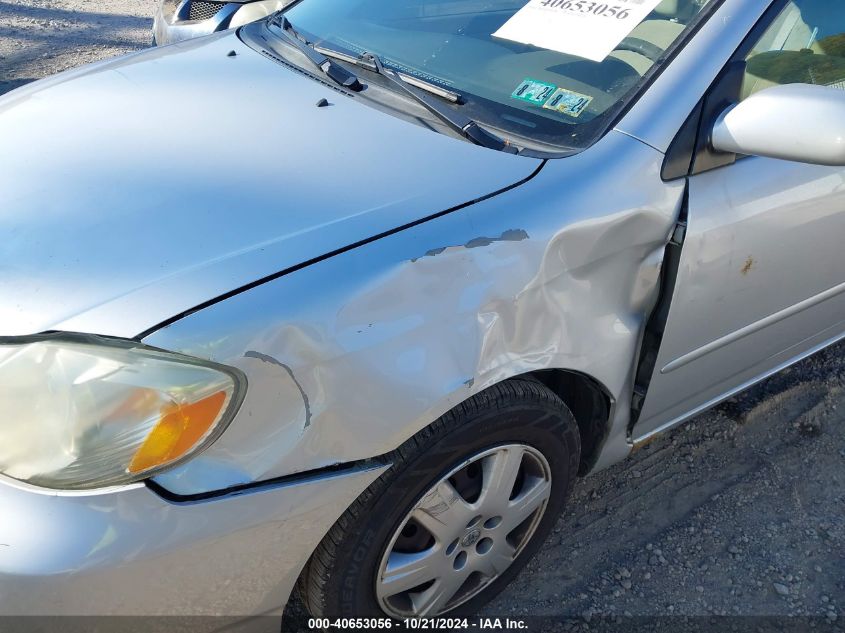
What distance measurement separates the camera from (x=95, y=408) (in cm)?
123

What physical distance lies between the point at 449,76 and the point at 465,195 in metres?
0.60

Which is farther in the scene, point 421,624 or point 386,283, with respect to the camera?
point 421,624

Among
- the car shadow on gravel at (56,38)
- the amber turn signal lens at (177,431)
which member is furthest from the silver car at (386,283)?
the car shadow on gravel at (56,38)

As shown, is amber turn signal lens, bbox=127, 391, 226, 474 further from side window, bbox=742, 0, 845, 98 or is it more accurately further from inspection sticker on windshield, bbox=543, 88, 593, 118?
side window, bbox=742, 0, 845, 98

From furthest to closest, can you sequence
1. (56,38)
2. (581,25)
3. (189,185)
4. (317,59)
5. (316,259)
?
(56,38) < (317,59) < (581,25) < (189,185) < (316,259)

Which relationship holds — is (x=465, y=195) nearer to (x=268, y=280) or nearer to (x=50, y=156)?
(x=268, y=280)

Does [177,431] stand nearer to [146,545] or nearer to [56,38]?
[146,545]

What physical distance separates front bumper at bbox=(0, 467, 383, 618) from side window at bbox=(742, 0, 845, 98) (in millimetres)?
1325

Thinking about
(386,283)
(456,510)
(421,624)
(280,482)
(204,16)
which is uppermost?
(204,16)

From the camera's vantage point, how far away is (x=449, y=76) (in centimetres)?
197

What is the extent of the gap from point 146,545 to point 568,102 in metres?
1.28

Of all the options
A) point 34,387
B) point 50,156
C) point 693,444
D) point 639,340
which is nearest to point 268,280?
point 34,387

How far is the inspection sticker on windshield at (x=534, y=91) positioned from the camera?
1.82 meters

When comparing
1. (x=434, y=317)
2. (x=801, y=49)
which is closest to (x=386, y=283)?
(x=434, y=317)
